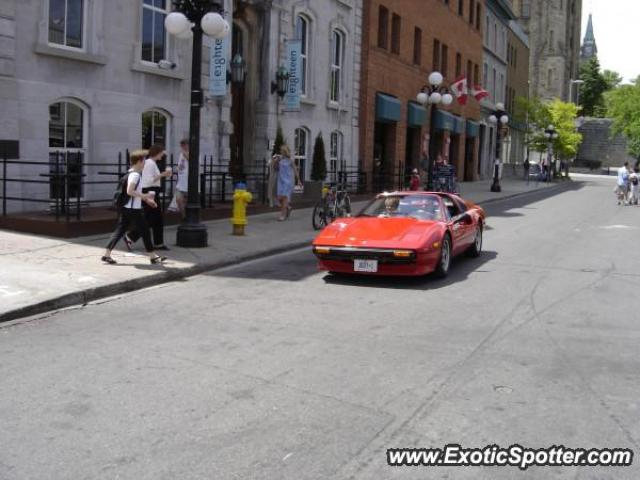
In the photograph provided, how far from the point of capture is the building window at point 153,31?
56.1 feet

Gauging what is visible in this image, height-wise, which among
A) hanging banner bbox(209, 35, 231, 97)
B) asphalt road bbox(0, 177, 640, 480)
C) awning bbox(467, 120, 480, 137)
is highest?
awning bbox(467, 120, 480, 137)

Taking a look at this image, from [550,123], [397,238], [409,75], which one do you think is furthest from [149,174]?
[550,123]

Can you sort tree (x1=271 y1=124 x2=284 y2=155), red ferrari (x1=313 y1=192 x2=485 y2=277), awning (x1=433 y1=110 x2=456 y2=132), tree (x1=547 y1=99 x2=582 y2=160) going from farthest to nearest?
tree (x1=547 y1=99 x2=582 y2=160), awning (x1=433 y1=110 x2=456 y2=132), tree (x1=271 y1=124 x2=284 y2=155), red ferrari (x1=313 y1=192 x2=485 y2=277)

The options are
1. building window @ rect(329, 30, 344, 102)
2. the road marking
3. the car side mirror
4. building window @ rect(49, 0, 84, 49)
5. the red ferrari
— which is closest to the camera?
the road marking

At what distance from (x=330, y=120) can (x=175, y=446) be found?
2312 centimetres

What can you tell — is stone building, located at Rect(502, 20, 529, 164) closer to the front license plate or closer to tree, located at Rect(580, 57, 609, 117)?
the front license plate

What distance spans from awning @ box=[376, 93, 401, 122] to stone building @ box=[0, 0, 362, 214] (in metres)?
→ 5.15

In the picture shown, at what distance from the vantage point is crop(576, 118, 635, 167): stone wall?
364 feet

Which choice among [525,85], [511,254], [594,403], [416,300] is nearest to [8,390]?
[594,403]

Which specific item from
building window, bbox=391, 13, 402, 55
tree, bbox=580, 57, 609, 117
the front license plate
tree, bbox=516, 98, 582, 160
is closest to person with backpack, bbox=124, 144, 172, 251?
the front license plate

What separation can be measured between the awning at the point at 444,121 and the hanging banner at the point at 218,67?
65.1 ft

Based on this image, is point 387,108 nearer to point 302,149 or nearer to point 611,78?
point 302,149

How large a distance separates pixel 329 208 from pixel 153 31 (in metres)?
5.91

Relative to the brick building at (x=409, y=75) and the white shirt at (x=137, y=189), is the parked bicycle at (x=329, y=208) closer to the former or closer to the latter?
the white shirt at (x=137, y=189)
